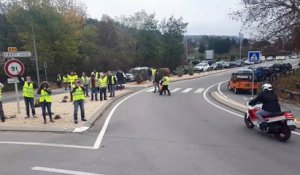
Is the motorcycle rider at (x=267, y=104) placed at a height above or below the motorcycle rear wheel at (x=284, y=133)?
above

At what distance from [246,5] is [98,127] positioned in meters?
23.3

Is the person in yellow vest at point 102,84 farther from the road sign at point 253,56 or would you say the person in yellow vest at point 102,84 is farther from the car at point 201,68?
the car at point 201,68

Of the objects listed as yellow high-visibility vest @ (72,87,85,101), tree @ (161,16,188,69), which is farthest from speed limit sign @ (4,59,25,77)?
tree @ (161,16,188,69)

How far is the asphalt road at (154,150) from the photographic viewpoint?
8.76m

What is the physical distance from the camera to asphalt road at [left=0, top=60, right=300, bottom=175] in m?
8.76

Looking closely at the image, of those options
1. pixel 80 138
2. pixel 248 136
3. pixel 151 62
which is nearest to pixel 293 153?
pixel 248 136

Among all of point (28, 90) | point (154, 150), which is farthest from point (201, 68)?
point (154, 150)

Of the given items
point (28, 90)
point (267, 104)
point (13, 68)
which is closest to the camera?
point (267, 104)

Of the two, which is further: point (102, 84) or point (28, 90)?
point (102, 84)

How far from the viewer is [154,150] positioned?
10.6m

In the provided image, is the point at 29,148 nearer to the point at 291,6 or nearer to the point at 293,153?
the point at 293,153

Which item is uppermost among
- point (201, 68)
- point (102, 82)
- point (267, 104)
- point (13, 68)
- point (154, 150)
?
point (13, 68)

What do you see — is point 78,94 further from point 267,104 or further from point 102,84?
point 102,84

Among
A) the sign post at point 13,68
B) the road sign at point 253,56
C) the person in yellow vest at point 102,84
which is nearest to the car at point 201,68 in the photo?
the person in yellow vest at point 102,84
